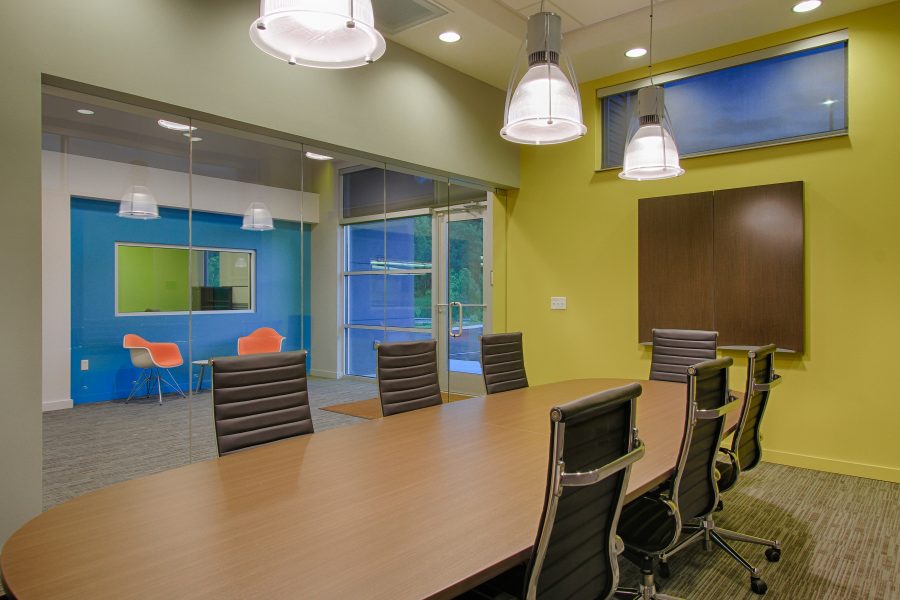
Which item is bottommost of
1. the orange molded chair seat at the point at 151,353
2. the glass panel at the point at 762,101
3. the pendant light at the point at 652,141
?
the orange molded chair seat at the point at 151,353

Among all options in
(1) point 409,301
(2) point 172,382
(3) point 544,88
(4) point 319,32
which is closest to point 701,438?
(3) point 544,88

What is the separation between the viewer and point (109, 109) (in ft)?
10.8

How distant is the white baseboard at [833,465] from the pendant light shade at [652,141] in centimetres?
287

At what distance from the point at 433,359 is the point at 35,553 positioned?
2.45 m

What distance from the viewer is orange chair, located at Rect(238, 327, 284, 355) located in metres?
4.06

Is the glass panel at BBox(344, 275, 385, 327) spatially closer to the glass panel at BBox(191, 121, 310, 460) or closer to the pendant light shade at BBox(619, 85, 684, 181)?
the glass panel at BBox(191, 121, 310, 460)

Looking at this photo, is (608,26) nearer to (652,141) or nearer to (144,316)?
(652,141)

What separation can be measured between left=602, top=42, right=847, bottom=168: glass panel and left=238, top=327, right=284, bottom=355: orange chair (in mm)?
4208

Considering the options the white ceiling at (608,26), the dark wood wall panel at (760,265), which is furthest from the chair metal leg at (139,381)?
the dark wood wall panel at (760,265)

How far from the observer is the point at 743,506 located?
374cm

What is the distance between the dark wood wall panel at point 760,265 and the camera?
15.1 ft

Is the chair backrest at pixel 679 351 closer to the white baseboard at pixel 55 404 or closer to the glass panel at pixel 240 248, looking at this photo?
the glass panel at pixel 240 248

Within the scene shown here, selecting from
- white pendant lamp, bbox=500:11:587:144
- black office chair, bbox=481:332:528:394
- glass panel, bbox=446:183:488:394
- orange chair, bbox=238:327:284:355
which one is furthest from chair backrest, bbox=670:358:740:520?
glass panel, bbox=446:183:488:394

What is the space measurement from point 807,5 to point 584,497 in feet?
15.3
